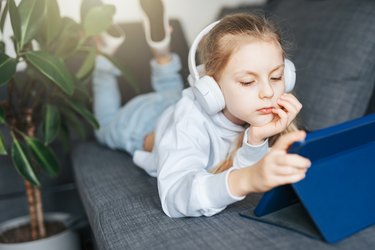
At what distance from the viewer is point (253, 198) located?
1036mm

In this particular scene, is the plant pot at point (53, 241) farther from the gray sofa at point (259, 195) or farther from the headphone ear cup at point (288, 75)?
the headphone ear cup at point (288, 75)

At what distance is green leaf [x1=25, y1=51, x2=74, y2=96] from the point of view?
3.78 feet

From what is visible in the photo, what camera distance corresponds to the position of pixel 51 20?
1.32 meters

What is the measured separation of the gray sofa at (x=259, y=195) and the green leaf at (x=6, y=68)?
1.20 feet

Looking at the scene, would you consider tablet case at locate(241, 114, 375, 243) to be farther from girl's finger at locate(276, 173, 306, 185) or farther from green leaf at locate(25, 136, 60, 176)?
green leaf at locate(25, 136, 60, 176)

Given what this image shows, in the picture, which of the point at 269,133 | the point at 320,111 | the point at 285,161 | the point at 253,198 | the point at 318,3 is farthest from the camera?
the point at 318,3

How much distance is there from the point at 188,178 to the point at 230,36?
318 millimetres

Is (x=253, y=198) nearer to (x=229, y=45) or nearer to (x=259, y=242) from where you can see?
(x=259, y=242)

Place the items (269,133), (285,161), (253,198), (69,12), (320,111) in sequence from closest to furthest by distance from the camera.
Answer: (285,161), (269,133), (253,198), (320,111), (69,12)

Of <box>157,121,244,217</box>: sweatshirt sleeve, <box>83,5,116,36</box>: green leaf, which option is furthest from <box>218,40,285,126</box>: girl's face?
<box>83,5,116,36</box>: green leaf

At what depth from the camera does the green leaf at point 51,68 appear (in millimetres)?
1153

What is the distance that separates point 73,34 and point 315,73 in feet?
2.48

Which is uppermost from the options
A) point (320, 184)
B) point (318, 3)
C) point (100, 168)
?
point (318, 3)

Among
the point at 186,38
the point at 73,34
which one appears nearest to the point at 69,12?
the point at 186,38
